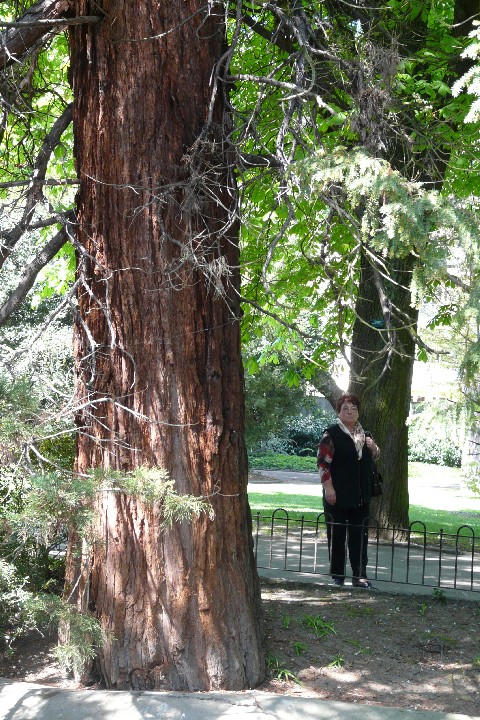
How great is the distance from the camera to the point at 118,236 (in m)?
5.25

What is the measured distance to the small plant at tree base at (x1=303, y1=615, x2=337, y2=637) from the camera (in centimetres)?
609

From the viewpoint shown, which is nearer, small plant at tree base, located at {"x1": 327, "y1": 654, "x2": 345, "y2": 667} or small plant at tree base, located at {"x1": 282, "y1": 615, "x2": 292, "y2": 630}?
small plant at tree base, located at {"x1": 327, "y1": 654, "x2": 345, "y2": 667}

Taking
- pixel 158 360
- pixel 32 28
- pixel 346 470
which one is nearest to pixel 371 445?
pixel 346 470

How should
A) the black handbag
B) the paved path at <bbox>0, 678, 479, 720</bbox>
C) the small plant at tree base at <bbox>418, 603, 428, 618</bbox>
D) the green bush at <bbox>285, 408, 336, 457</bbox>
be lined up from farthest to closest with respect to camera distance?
the green bush at <bbox>285, 408, 336, 457</bbox>, the black handbag, the small plant at tree base at <bbox>418, 603, 428, 618</bbox>, the paved path at <bbox>0, 678, 479, 720</bbox>

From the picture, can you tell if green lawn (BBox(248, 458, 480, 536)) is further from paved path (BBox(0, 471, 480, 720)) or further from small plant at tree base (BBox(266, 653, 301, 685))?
paved path (BBox(0, 471, 480, 720))

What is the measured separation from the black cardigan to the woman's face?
0.11m

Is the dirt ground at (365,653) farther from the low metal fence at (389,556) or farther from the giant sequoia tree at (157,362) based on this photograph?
the low metal fence at (389,556)

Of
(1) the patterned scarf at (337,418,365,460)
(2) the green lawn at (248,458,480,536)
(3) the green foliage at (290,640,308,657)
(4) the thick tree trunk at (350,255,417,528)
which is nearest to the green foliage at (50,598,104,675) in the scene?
(3) the green foliage at (290,640,308,657)

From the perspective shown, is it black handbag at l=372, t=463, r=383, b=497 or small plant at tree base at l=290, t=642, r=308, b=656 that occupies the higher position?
black handbag at l=372, t=463, r=383, b=497

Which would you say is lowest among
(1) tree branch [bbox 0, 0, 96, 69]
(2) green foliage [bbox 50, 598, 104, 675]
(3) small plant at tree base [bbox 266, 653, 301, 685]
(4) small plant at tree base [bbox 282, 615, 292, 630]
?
(3) small plant at tree base [bbox 266, 653, 301, 685]

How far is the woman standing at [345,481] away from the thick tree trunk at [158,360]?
2.83 metres

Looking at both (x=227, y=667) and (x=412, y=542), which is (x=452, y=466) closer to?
(x=412, y=542)

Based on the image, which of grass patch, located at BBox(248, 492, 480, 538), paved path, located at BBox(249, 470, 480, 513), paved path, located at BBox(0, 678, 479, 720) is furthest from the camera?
paved path, located at BBox(249, 470, 480, 513)

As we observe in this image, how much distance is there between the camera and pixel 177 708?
460cm
